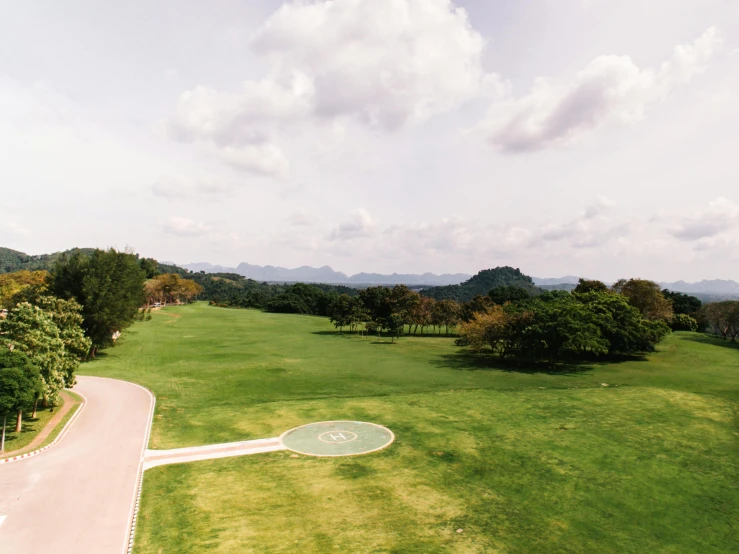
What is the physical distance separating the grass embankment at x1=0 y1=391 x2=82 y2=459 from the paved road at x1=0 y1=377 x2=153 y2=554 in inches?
33.1

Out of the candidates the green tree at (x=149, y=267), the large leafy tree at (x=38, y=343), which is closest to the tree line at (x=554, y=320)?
the large leafy tree at (x=38, y=343)

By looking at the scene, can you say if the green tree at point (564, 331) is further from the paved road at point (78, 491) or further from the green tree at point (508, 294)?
the green tree at point (508, 294)

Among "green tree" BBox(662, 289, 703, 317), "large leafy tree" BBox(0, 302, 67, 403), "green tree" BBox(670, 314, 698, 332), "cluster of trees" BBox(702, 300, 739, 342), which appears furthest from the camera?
"green tree" BBox(662, 289, 703, 317)

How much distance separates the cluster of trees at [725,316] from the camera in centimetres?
7019

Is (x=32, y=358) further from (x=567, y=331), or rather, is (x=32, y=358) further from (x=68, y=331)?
(x=567, y=331)

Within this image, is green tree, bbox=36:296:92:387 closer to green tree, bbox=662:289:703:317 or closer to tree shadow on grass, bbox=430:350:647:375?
tree shadow on grass, bbox=430:350:647:375

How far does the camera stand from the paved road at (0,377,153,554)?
14.4 meters

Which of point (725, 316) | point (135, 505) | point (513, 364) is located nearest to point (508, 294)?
point (725, 316)

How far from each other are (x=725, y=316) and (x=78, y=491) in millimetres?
92144

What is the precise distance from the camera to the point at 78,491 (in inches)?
Answer: 699

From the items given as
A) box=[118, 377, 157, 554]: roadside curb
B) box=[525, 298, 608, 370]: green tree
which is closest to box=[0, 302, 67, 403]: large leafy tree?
box=[118, 377, 157, 554]: roadside curb

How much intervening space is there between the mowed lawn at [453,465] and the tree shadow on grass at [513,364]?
6.98ft

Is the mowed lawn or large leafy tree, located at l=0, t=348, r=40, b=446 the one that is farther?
large leafy tree, located at l=0, t=348, r=40, b=446

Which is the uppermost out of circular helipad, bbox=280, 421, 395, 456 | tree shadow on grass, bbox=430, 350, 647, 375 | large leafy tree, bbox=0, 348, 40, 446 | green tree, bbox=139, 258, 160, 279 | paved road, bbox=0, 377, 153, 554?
green tree, bbox=139, 258, 160, 279
